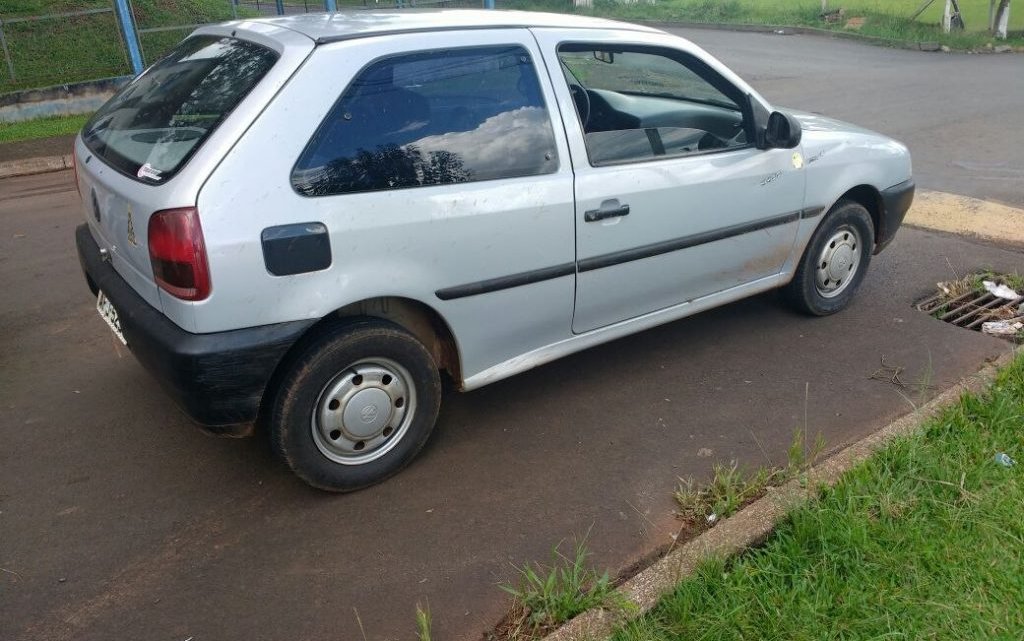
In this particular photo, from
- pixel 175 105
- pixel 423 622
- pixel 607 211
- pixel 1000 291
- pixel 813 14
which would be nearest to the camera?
pixel 423 622

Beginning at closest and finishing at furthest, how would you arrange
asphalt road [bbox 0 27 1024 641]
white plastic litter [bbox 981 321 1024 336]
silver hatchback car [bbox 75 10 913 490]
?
asphalt road [bbox 0 27 1024 641] → silver hatchback car [bbox 75 10 913 490] → white plastic litter [bbox 981 321 1024 336]

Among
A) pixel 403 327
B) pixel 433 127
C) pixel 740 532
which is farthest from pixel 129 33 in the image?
pixel 740 532

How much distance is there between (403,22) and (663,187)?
136 centimetres

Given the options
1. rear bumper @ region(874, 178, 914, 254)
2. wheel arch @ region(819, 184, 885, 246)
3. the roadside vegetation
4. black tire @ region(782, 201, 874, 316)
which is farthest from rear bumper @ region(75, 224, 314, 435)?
rear bumper @ region(874, 178, 914, 254)

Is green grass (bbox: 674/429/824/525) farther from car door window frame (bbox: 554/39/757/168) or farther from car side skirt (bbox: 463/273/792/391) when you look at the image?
car door window frame (bbox: 554/39/757/168)

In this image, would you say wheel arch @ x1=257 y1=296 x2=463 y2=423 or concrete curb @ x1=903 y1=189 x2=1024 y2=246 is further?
concrete curb @ x1=903 y1=189 x2=1024 y2=246

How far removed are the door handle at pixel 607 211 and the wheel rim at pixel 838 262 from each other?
5.39 feet

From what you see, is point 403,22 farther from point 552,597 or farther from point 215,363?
point 552,597

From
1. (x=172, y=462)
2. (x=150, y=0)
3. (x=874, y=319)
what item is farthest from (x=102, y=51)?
(x=874, y=319)

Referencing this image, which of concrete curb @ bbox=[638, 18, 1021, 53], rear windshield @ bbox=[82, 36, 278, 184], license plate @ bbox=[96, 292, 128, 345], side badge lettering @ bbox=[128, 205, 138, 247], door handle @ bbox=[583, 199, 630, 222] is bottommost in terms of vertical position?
concrete curb @ bbox=[638, 18, 1021, 53]

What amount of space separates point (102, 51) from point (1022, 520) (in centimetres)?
1406

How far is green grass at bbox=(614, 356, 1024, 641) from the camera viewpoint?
8.48 ft

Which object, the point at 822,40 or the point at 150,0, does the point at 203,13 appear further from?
the point at 822,40

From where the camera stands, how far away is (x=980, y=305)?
16.5 ft
